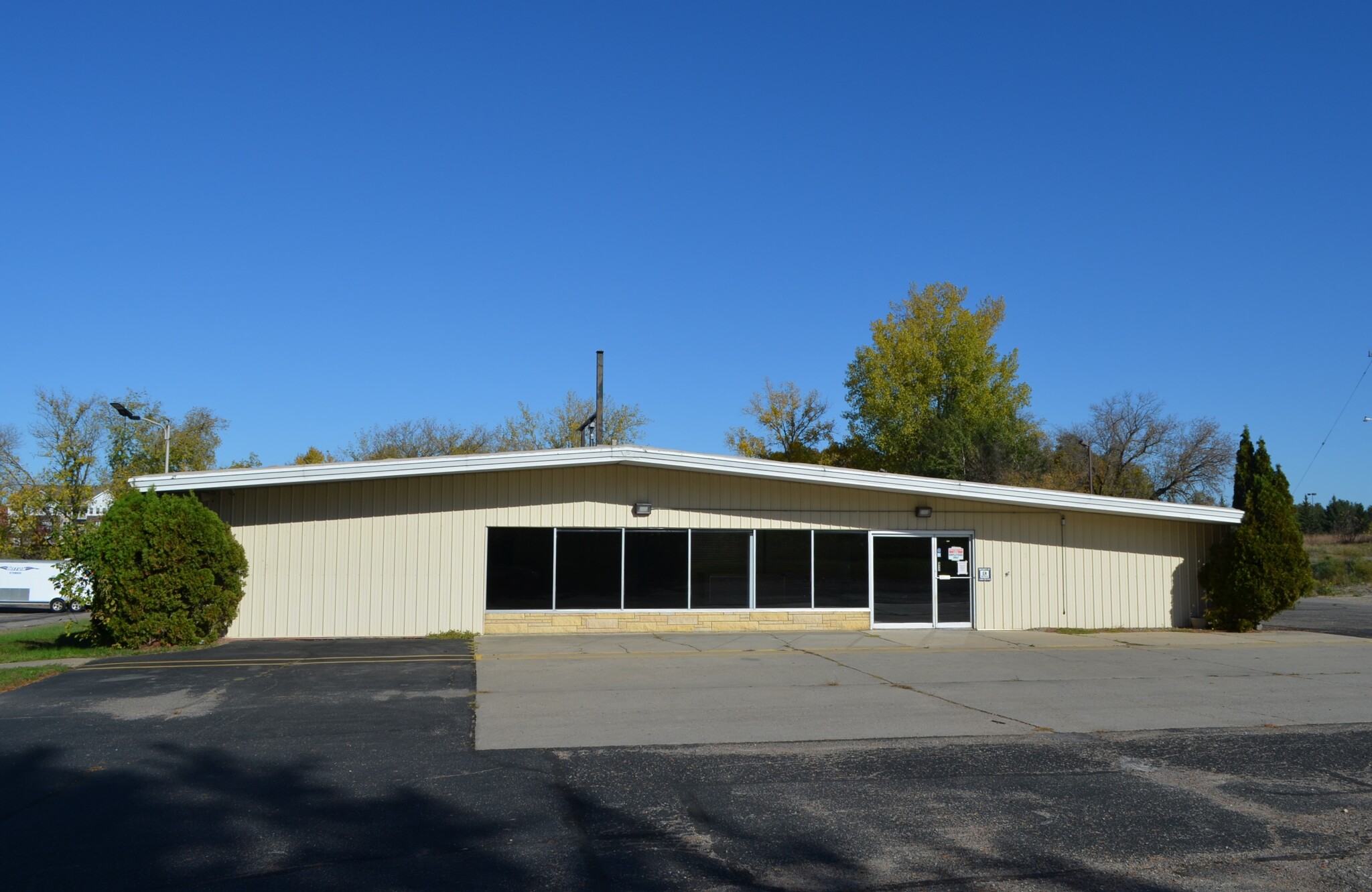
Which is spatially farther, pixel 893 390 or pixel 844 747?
pixel 893 390

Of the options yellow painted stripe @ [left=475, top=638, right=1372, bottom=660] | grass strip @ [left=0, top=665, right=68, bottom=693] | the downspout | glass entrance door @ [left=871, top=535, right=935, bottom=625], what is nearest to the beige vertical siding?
the downspout

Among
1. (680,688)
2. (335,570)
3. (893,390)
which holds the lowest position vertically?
(680,688)

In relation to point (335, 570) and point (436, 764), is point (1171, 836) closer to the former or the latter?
point (436, 764)

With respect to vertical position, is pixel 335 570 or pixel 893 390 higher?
pixel 893 390

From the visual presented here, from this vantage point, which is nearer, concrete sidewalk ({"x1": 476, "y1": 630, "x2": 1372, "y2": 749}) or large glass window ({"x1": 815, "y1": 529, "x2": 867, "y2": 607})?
concrete sidewalk ({"x1": 476, "y1": 630, "x2": 1372, "y2": 749})

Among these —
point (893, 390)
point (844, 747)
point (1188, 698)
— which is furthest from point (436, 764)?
point (893, 390)

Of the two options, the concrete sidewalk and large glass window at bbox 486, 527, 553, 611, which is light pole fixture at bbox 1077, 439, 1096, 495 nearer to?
the concrete sidewalk

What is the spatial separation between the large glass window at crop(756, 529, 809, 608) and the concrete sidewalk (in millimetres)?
847

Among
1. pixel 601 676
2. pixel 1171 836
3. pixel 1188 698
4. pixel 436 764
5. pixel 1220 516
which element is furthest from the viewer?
pixel 1220 516

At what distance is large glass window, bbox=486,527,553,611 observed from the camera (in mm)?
17953

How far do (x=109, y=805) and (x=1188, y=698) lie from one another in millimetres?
10605

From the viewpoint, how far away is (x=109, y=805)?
6789 mm

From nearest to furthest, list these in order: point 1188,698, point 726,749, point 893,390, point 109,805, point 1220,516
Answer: point 109,805 → point 726,749 → point 1188,698 → point 1220,516 → point 893,390

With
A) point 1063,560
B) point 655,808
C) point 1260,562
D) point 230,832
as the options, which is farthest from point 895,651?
point 230,832
